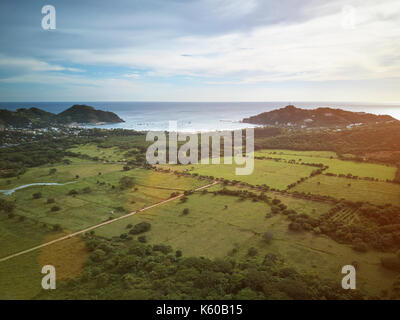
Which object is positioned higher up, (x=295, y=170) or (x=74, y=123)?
(x=74, y=123)

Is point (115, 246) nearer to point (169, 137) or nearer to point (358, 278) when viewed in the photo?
point (358, 278)

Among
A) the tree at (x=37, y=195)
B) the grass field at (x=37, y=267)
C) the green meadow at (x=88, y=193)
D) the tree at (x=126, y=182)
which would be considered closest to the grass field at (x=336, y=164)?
the green meadow at (x=88, y=193)

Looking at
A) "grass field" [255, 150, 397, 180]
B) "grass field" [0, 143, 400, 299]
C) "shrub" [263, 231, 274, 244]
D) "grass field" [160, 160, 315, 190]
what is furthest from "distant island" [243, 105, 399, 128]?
"shrub" [263, 231, 274, 244]

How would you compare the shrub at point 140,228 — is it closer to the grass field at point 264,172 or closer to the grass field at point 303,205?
the grass field at point 303,205

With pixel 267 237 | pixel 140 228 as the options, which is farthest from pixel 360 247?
pixel 140 228

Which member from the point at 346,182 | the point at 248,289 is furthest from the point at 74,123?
the point at 248,289

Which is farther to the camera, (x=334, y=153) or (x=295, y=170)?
(x=334, y=153)
